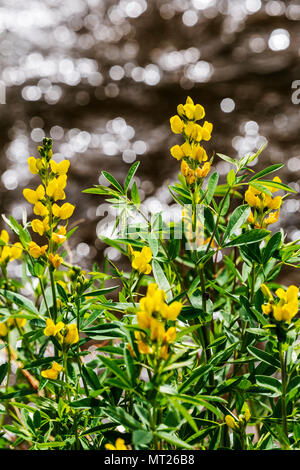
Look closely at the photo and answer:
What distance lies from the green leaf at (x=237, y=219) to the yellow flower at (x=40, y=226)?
213mm

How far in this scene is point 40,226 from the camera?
1.72ft

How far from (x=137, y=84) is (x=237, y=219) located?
1.33 m

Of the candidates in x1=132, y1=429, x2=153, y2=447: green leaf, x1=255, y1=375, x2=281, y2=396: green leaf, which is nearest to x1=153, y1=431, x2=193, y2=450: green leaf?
x1=132, y1=429, x2=153, y2=447: green leaf

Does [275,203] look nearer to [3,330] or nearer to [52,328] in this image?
[52,328]

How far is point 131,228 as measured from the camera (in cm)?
57

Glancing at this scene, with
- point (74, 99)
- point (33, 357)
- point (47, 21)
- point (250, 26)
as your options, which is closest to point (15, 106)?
point (74, 99)

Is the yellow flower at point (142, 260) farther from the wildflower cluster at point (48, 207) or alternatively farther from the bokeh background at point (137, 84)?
the bokeh background at point (137, 84)

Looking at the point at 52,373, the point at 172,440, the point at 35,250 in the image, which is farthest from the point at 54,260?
the point at 172,440

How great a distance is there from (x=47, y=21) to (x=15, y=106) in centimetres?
41

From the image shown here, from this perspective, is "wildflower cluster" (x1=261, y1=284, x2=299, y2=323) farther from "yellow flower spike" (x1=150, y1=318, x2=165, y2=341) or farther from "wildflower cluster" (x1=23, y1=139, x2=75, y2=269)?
"wildflower cluster" (x1=23, y1=139, x2=75, y2=269)

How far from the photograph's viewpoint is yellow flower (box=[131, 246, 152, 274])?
520mm

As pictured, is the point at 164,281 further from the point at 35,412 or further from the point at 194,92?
the point at 194,92

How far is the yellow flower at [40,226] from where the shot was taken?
52cm

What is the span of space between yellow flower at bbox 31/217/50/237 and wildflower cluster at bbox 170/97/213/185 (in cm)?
17
